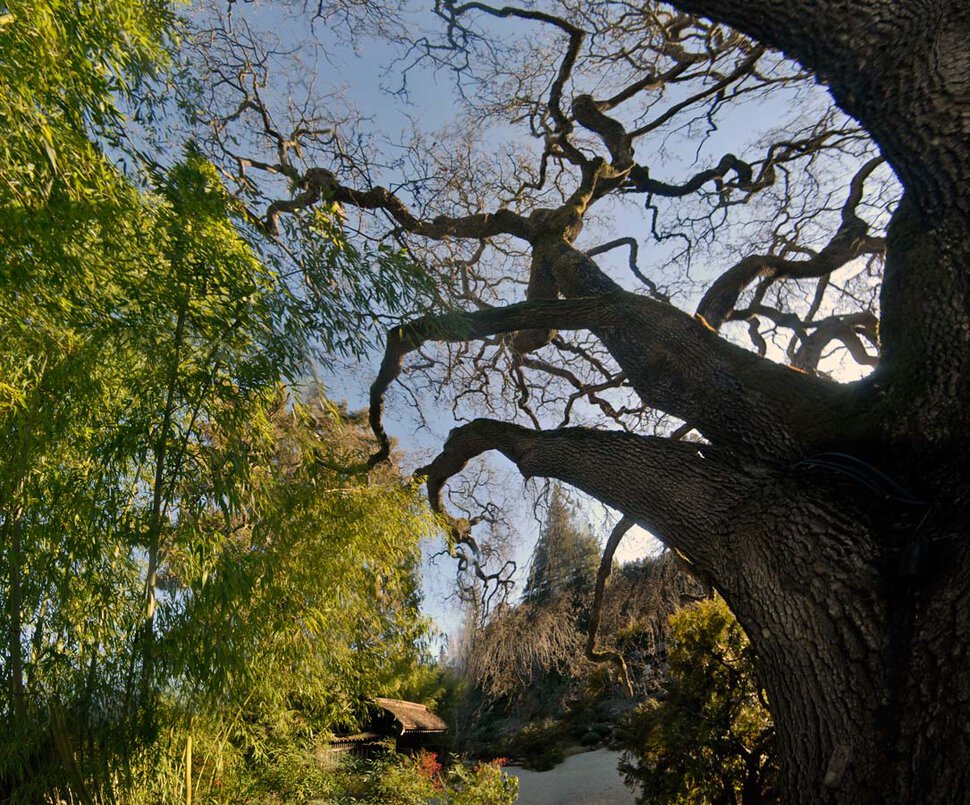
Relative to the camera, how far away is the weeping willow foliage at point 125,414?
210cm

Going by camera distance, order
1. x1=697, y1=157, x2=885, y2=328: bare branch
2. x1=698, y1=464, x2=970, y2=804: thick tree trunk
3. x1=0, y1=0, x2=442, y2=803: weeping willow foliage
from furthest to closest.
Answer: x1=697, y1=157, x2=885, y2=328: bare branch, x1=0, y1=0, x2=442, y2=803: weeping willow foliage, x1=698, y1=464, x2=970, y2=804: thick tree trunk

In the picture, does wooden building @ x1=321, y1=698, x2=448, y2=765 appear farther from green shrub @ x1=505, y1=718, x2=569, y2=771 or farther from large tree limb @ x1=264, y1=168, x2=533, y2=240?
large tree limb @ x1=264, y1=168, x2=533, y2=240

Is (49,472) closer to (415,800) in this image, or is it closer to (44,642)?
(44,642)

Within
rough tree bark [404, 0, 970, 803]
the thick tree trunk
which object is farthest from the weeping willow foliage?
the thick tree trunk

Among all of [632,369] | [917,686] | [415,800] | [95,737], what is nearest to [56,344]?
[95,737]

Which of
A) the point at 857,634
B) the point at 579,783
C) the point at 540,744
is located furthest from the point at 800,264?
the point at 540,744

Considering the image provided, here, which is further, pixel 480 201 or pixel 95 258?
pixel 480 201

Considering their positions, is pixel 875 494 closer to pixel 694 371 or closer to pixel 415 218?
pixel 694 371

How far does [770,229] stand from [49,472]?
5437 millimetres

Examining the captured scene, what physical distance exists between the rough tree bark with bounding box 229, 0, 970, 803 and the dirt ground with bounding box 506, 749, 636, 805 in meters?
7.56

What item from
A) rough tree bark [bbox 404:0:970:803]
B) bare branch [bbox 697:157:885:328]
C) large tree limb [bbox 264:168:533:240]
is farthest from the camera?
large tree limb [bbox 264:168:533:240]

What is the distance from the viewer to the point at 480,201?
520cm

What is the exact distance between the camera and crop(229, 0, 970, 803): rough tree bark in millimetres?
1901

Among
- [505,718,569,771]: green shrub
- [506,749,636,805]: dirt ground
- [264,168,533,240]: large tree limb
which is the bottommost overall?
[506,749,636,805]: dirt ground
